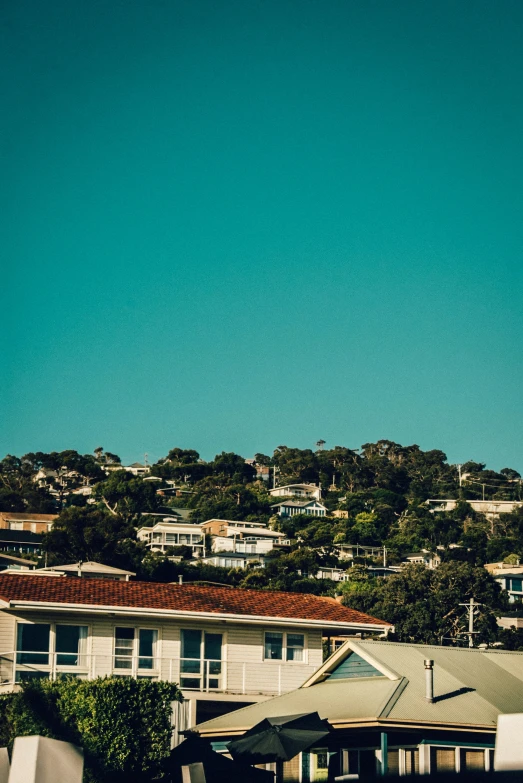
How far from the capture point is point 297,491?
17150 cm

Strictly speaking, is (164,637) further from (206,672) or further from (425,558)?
(425,558)

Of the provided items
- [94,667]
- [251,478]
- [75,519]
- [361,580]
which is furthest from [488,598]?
[251,478]

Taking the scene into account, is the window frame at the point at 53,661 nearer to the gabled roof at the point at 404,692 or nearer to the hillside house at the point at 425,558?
the gabled roof at the point at 404,692

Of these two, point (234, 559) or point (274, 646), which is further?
point (234, 559)

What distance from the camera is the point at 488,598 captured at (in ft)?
235

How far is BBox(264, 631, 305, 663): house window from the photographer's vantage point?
31.9m

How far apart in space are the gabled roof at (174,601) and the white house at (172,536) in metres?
91.1

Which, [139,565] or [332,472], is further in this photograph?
[332,472]

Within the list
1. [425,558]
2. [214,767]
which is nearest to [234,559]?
[425,558]

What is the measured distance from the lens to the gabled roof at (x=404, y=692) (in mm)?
23219

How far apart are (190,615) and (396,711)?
905 centimetres

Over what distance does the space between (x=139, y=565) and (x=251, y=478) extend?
310 ft

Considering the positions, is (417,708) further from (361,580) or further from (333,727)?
(361,580)

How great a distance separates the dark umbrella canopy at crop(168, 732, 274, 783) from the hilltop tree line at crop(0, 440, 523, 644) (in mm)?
42078
